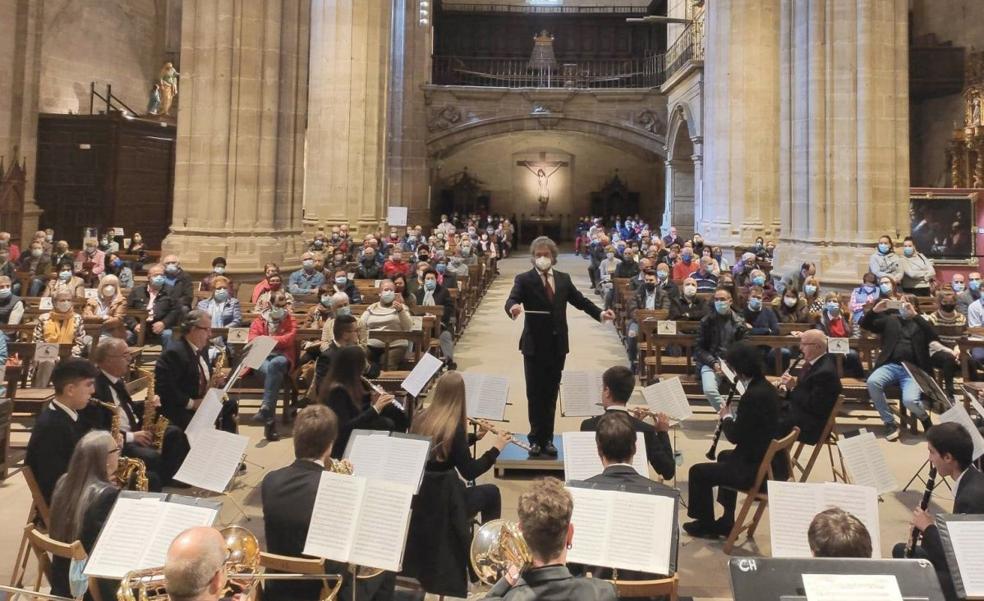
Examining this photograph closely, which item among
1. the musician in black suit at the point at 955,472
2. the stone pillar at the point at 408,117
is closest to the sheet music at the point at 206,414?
the musician in black suit at the point at 955,472

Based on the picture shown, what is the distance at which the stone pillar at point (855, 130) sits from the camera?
12.3 meters

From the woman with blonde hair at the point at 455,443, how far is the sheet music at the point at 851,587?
7.11 feet

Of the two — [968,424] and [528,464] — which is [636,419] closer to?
[528,464]

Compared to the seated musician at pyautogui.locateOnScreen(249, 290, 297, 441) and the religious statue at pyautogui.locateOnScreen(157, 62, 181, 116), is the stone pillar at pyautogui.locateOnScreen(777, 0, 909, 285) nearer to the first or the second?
the seated musician at pyautogui.locateOnScreen(249, 290, 297, 441)

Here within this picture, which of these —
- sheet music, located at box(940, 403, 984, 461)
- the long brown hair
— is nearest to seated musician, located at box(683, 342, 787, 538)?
sheet music, located at box(940, 403, 984, 461)

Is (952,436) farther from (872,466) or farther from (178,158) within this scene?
(178,158)

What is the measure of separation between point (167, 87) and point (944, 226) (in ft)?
70.8

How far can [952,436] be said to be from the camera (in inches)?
154

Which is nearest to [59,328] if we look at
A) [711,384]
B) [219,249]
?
[219,249]

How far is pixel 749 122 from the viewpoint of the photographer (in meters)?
19.1

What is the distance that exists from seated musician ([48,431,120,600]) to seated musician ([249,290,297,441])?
3.98 meters

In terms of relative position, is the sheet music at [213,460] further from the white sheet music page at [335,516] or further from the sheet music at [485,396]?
the sheet music at [485,396]

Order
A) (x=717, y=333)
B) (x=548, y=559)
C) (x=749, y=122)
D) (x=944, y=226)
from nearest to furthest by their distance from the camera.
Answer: (x=548, y=559), (x=717, y=333), (x=944, y=226), (x=749, y=122)

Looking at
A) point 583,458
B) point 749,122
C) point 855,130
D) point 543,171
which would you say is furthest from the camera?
point 543,171
